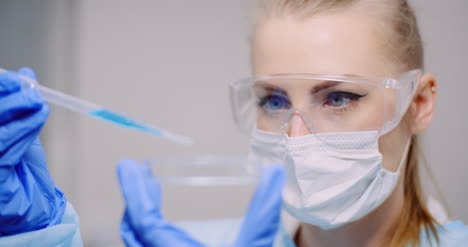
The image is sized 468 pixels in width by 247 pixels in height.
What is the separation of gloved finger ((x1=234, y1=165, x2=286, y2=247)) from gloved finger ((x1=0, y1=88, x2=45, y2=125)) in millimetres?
423

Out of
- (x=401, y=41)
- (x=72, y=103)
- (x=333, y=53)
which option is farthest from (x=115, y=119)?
(x=401, y=41)

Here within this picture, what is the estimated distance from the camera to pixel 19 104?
0.71 m

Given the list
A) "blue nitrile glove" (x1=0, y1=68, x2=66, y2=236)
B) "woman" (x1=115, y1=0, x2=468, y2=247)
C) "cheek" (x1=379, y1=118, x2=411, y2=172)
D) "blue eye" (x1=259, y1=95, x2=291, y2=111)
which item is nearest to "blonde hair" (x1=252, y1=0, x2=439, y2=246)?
"woman" (x1=115, y1=0, x2=468, y2=247)

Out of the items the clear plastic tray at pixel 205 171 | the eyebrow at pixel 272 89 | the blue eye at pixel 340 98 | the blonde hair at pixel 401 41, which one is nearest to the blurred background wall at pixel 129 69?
the blonde hair at pixel 401 41

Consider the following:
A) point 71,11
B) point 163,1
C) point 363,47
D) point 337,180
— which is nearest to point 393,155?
point 337,180

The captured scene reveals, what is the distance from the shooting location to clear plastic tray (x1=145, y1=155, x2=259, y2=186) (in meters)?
0.79

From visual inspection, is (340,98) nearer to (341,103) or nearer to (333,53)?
(341,103)

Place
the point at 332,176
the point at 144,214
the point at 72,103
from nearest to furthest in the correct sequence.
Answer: the point at 144,214, the point at 72,103, the point at 332,176

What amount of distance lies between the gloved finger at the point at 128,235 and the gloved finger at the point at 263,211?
0.54ft

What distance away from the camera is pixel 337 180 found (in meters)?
1.04

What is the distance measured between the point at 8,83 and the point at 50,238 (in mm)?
317

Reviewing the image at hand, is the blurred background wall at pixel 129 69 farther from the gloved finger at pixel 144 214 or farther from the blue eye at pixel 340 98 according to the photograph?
the gloved finger at pixel 144 214

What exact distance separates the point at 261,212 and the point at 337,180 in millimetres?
433

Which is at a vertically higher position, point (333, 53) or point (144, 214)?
point (333, 53)
